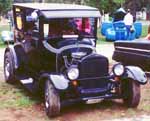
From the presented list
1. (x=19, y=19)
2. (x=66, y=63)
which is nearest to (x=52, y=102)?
(x=66, y=63)

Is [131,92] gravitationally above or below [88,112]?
above

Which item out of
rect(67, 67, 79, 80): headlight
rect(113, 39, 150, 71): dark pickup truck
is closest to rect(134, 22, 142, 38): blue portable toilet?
rect(113, 39, 150, 71): dark pickup truck

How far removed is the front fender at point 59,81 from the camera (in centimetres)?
700

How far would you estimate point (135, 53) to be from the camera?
10.7 meters

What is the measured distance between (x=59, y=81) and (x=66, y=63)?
721mm

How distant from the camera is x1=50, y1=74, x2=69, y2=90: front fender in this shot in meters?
7.00

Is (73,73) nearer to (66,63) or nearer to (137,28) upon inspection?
(66,63)

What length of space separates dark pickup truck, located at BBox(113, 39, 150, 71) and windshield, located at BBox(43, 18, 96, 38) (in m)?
2.18

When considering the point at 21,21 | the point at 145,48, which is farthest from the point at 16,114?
the point at 145,48

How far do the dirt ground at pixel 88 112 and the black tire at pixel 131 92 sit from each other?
0.12 meters

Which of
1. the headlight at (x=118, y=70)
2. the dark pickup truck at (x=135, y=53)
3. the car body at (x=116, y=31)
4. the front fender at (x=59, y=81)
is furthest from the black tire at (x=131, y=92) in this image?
the car body at (x=116, y=31)

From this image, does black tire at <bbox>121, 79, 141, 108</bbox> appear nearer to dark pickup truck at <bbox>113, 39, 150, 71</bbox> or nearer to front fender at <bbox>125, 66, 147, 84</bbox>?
front fender at <bbox>125, 66, 147, 84</bbox>

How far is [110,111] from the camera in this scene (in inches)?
301

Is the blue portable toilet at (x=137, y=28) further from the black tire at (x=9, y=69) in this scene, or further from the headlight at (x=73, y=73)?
the headlight at (x=73, y=73)
